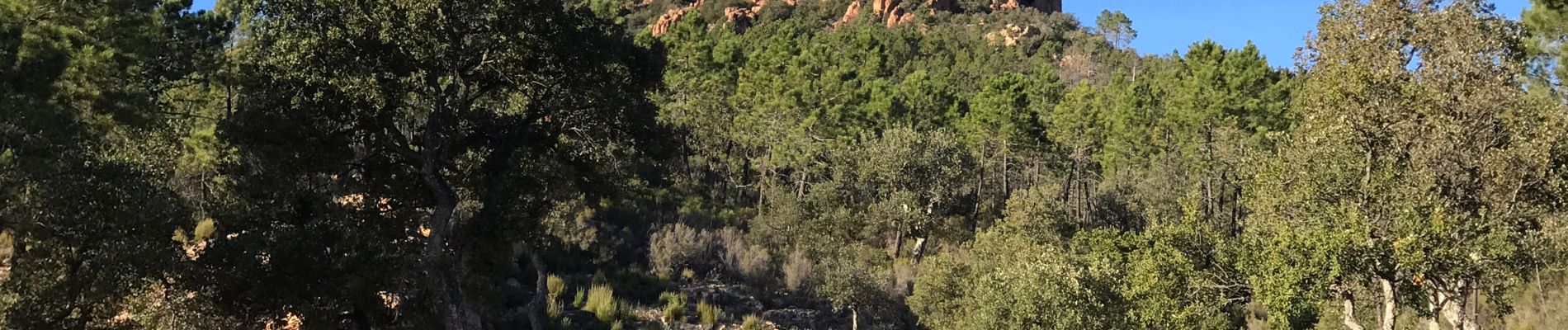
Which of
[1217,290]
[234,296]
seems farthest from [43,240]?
[1217,290]

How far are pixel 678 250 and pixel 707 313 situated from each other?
21.1 ft

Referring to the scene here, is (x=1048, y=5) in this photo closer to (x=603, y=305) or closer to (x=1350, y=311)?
(x=603, y=305)

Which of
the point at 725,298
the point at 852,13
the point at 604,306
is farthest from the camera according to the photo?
the point at 852,13

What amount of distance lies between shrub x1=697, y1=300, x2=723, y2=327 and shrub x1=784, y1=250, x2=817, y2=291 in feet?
19.5

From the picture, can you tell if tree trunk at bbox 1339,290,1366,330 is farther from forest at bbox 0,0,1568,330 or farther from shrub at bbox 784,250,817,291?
shrub at bbox 784,250,817,291

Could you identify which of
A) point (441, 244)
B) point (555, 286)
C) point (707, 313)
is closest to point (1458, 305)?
point (441, 244)

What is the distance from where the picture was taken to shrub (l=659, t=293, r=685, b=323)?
82.1ft

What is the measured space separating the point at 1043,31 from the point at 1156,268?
345ft

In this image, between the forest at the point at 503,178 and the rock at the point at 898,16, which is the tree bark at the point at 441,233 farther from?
the rock at the point at 898,16

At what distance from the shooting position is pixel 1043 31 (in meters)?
116

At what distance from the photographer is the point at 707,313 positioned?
25.5m

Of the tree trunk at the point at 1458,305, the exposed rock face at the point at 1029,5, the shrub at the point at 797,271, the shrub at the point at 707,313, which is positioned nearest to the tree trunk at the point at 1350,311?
the tree trunk at the point at 1458,305

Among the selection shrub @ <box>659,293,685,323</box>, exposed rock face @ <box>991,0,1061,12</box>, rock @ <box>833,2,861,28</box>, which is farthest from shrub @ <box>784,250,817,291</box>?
exposed rock face @ <box>991,0,1061,12</box>

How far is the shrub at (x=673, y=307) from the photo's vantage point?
25.0 metres
